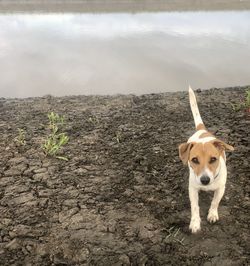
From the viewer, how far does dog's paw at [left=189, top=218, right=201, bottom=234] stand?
4.29 m

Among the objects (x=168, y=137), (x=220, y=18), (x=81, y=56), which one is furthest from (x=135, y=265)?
(x=220, y=18)

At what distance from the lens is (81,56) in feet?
40.1

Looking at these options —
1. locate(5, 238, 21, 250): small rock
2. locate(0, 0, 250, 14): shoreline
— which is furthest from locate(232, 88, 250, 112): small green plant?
locate(0, 0, 250, 14): shoreline

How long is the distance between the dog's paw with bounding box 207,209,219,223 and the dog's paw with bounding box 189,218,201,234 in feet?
0.42

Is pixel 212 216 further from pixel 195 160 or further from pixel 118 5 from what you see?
pixel 118 5

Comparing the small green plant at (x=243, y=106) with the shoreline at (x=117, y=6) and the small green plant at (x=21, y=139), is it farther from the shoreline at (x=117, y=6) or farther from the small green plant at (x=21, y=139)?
the shoreline at (x=117, y=6)

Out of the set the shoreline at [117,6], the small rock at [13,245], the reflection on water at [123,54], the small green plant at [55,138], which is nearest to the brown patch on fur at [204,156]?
the small rock at [13,245]

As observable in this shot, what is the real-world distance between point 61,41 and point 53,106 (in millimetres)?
6121

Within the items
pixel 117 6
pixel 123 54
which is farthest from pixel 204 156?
pixel 117 6

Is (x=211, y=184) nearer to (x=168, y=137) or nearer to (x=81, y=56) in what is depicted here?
(x=168, y=137)

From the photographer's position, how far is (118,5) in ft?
65.8

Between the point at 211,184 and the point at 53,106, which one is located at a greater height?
the point at 211,184

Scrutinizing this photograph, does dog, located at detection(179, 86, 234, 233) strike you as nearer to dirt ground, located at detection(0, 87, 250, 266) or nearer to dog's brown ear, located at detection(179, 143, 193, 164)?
dog's brown ear, located at detection(179, 143, 193, 164)

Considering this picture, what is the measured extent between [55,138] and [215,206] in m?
2.74
